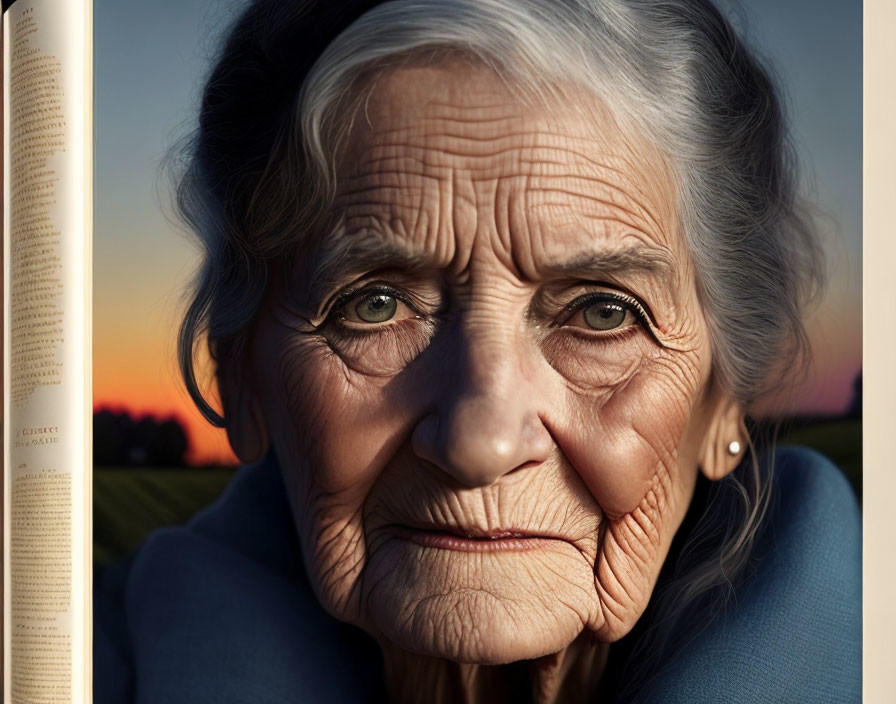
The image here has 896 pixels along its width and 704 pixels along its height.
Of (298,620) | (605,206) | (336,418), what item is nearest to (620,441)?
(605,206)

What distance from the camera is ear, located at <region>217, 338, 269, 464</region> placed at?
72.5 inches

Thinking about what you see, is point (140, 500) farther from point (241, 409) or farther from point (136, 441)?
point (241, 409)

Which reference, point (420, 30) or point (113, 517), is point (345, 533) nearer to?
point (113, 517)

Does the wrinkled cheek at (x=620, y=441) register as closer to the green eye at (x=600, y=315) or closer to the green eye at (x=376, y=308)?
the green eye at (x=600, y=315)

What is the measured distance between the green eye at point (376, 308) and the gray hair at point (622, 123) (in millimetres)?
169

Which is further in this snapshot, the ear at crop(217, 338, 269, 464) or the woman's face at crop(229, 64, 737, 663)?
the ear at crop(217, 338, 269, 464)

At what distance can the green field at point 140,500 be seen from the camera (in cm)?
187

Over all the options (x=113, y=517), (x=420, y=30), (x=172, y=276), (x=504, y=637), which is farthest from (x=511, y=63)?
(x=113, y=517)

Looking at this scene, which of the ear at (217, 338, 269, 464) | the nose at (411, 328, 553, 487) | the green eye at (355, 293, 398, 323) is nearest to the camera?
the nose at (411, 328, 553, 487)

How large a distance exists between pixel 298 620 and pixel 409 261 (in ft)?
2.54

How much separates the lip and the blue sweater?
1.08 ft

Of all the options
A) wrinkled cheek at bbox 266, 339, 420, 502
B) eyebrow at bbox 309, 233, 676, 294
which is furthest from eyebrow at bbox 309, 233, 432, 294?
wrinkled cheek at bbox 266, 339, 420, 502

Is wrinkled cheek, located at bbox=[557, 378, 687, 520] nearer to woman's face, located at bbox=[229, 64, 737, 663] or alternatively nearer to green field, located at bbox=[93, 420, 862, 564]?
woman's face, located at bbox=[229, 64, 737, 663]

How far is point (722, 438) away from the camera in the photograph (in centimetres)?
180
